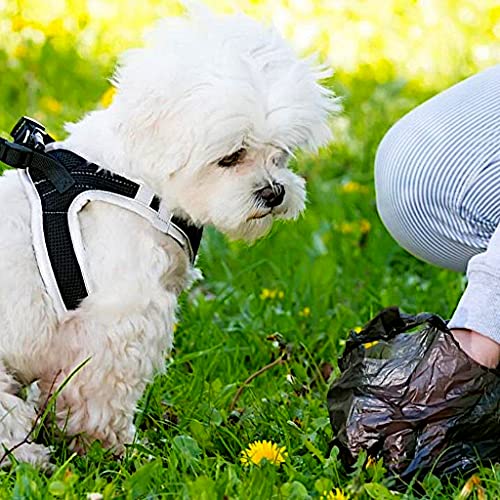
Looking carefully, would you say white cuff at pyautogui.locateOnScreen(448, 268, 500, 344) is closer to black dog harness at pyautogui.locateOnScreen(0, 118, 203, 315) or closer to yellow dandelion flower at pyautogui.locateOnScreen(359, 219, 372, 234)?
black dog harness at pyautogui.locateOnScreen(0, 118, 203, 315)

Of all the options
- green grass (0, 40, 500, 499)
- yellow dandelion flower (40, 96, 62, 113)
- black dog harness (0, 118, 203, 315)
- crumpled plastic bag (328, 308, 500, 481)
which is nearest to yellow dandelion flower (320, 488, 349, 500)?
green grass (0, 40, 500, 499)

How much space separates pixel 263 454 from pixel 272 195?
531mm

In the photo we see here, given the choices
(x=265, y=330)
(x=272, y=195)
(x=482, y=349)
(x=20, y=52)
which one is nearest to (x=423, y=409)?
(x=482, y=349)

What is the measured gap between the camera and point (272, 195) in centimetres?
251

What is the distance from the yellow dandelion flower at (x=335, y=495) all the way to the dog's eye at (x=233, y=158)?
70cm

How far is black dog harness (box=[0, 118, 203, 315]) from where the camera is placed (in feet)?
8.04

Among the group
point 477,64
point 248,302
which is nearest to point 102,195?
point 248,302

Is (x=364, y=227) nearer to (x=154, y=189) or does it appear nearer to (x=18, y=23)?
(x=154, y=189)

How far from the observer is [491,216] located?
268 centimetres

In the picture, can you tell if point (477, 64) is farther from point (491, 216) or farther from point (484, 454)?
point (484, 454)

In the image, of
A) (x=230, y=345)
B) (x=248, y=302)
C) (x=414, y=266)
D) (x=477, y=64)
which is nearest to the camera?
(x=230, y=345)

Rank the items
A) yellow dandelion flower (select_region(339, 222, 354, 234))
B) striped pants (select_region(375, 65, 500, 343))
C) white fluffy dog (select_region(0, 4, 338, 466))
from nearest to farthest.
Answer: white fluffy dog (select_region(0, 4, 338, 466)), striped pants (select_region(375, 65, 500, 343)), yellow dandelion flower (select_region(339, 222, 354, 234))

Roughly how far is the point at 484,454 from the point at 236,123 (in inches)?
31.7

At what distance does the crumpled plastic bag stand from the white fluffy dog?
427 mm
